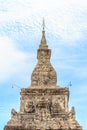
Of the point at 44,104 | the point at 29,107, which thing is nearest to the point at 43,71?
the point at 44,104

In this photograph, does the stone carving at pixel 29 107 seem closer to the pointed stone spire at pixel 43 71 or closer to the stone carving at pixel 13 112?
the stone carving at pixel 13 112

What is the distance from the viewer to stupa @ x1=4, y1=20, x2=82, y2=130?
54.8 m

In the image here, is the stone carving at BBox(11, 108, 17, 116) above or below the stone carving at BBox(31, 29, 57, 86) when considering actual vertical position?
below

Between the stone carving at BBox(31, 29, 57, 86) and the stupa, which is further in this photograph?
the stone carving at BBox(31, 29, 57, 86)

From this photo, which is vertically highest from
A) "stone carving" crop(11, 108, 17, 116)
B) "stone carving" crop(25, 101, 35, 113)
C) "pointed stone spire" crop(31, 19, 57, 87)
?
"pointed stone spire" crop(31, 19, 57, 87)

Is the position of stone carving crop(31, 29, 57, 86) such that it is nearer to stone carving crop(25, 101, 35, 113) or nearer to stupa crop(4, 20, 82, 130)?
stupa crop(4, 20, 82, 130)

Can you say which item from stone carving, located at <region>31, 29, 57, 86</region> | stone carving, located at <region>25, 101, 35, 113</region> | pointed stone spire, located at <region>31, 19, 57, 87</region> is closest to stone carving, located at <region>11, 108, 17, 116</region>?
stone carving, located at <region>25, 101, 35, 113</region>

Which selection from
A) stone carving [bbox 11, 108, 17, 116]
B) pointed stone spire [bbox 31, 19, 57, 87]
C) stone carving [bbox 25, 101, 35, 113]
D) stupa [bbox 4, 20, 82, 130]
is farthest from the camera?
pointed stone spire [bbox 31, 19, 57, 87]

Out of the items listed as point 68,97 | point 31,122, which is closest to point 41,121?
point 31,122

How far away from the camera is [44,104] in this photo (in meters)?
56.8

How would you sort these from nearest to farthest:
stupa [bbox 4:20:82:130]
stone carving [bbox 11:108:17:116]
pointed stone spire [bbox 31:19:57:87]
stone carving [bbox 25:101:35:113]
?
stupa [bbox 4:20:82:130], stone carving [bbox 11:108:17:116], stone carving [bbox 25:101:35:113], pointed stone spire [bbox 31:19:57:87]

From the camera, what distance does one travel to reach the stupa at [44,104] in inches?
2157

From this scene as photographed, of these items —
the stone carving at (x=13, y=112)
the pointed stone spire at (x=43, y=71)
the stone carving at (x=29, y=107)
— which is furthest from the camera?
the pointed stone spire at (x=43, y=71)

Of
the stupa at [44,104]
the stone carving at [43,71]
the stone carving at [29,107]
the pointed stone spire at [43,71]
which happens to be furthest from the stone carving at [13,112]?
the stone carving at [43,71]
